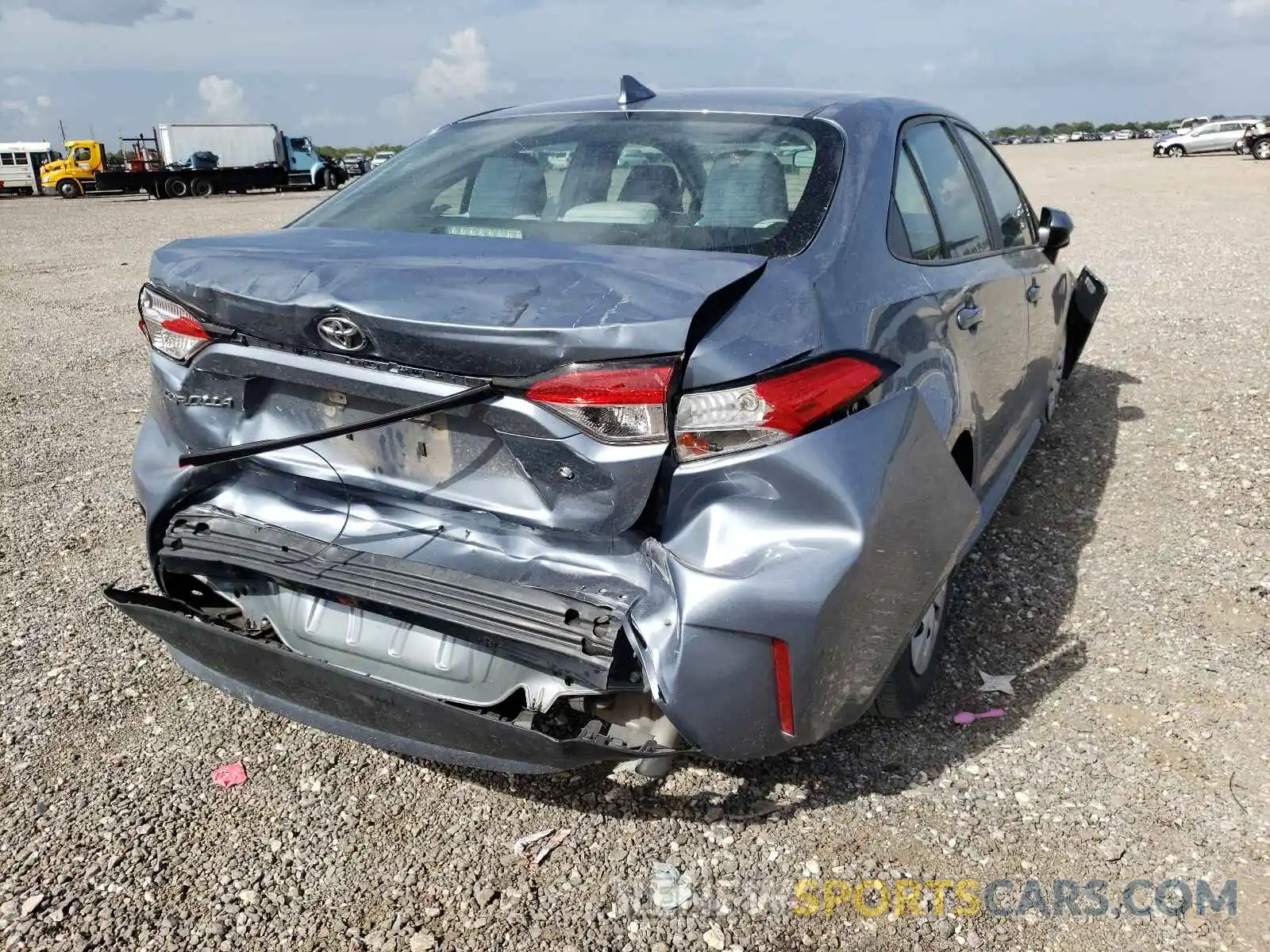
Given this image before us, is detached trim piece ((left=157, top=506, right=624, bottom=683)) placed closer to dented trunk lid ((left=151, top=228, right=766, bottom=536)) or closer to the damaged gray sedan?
the damaged gray sedan

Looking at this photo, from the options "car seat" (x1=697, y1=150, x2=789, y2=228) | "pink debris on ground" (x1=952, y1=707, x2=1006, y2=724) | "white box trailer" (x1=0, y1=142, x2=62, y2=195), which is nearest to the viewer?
"car seat" (x1=697, y1=150, x2=789, y2=228)

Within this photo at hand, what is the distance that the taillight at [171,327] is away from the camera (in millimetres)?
2430

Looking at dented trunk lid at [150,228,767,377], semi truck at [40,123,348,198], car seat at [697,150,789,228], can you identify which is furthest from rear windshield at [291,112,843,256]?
semi truck at [40,123,348,198]

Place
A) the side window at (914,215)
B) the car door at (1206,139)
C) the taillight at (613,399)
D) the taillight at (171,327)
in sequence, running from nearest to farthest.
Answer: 1. the taillight at (613,399)
2. the taillight at (171,327)
3. the side window at (914,215)
4. the car door at (1206,139)

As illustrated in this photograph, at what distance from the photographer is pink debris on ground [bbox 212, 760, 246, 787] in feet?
8.96

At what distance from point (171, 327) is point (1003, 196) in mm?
3204

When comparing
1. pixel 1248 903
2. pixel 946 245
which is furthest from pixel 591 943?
pixel 946 245

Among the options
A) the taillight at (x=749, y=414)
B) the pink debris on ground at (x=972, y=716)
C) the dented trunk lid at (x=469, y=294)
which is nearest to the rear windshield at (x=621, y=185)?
the dented trunk lid at (x=469, y=294)

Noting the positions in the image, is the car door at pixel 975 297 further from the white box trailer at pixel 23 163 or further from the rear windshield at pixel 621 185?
the white box trailer at pixel 23 163

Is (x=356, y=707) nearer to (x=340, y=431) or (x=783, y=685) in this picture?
(x=340, y=431)

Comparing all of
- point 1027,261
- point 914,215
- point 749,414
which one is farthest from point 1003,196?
point 749,414

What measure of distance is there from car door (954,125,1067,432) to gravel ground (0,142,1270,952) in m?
0.63

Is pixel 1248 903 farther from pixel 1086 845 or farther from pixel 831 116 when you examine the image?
pixel 831 116

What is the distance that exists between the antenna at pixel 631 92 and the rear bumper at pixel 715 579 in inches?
58.0
